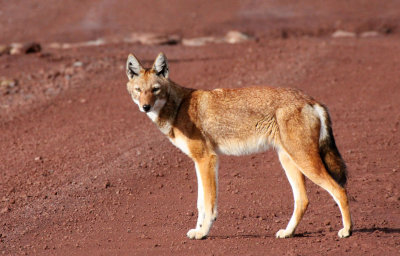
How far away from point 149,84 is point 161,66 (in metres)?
0.32

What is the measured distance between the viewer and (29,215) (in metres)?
9.46

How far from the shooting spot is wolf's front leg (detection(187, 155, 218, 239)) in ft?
27.8

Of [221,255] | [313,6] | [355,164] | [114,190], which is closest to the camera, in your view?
[221,255]

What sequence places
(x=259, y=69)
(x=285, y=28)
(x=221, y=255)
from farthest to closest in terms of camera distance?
1. (x=285, y=28)
2. (x=259, y=69)
3. (x=221, y=255)

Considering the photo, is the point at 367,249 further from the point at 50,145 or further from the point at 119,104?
the point at 119,104

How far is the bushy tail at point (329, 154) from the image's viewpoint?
832 cm

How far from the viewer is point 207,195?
850 centimetres

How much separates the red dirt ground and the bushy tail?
0.73m

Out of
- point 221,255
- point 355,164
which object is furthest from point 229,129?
point 355,164

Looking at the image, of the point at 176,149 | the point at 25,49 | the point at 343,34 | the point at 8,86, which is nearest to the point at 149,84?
the point at 176,149

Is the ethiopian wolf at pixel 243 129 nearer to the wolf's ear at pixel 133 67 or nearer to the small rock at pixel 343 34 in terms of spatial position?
the wolf's ear at pixel 133 67

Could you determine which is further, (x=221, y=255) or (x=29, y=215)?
(x=29, y=215)

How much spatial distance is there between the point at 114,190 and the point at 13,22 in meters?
15.8

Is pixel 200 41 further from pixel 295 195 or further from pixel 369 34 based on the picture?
pixel 295 195
